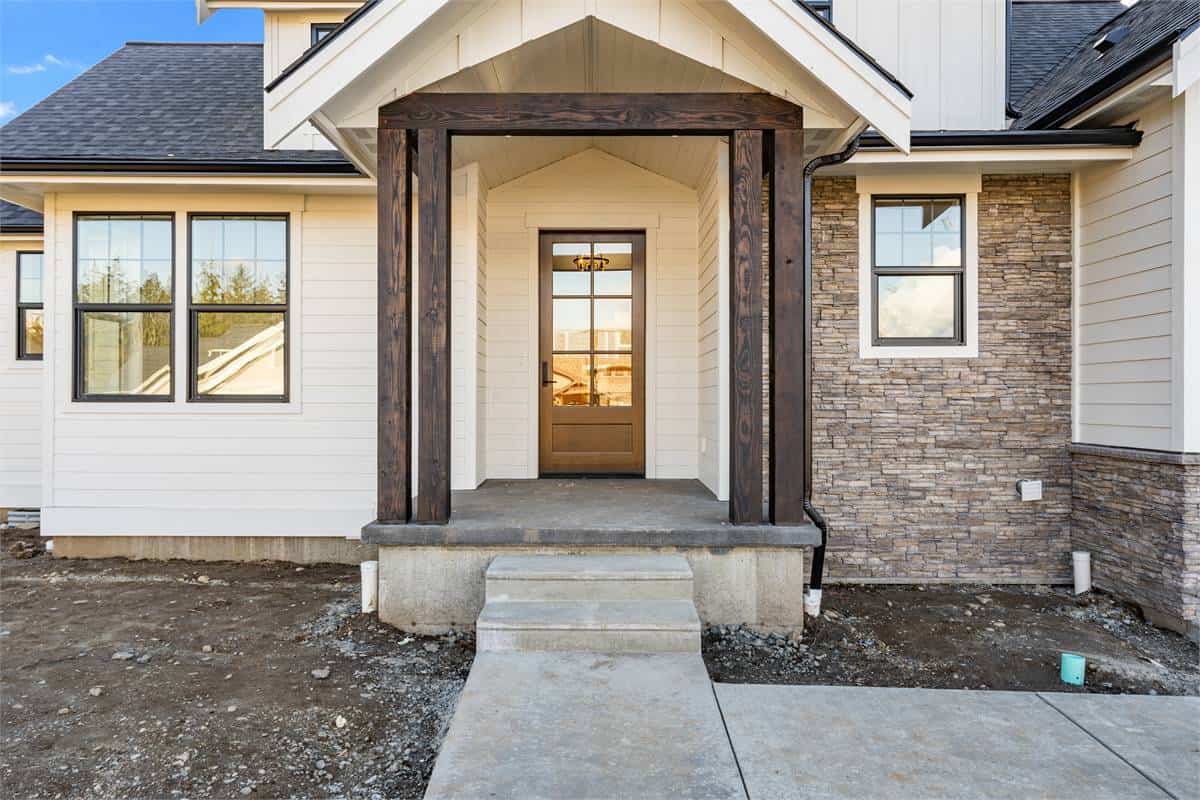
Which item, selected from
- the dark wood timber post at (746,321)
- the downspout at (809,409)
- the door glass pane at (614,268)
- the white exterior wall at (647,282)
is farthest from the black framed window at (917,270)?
the door glass pane at (614,268)

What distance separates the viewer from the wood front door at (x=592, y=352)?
5.70 meters

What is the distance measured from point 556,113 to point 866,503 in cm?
335

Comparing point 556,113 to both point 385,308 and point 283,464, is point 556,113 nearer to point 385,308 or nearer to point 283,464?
point 385,308

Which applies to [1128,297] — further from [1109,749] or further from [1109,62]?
[1109,749]

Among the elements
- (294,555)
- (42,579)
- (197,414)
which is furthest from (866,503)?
(42,579)

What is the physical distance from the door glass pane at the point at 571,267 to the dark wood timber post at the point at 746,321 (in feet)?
7.64

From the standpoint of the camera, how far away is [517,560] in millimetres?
3412

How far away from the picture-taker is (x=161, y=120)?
18.1 ft

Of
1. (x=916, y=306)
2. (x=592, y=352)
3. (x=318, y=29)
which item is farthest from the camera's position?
(x=592, y=352)

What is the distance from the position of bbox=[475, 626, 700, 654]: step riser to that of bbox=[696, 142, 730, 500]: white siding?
170cm

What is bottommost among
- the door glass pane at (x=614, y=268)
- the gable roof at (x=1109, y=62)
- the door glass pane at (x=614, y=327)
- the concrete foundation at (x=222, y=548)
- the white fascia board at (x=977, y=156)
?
the concrete foundation at (x=222, y=548)

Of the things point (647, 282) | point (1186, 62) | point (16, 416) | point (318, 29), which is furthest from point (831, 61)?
point (16, 416)

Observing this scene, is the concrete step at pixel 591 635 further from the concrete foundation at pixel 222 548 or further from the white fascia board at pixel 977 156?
the white fascia board at pixel 977 156

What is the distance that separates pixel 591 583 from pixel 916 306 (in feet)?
10.6
